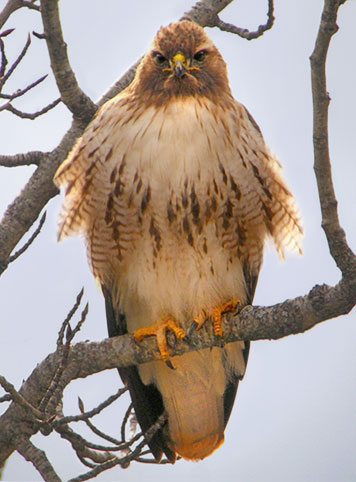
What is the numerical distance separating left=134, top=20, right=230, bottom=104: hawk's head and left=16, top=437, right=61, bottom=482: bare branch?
196 centimetres

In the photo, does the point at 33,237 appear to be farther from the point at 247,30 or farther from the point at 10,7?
the point at 247,30

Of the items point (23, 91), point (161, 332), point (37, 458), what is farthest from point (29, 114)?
point (37, 458)

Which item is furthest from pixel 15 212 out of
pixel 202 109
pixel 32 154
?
pixel 202 109

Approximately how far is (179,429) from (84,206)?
1.55 m

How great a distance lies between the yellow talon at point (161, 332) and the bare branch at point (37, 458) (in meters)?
0.78

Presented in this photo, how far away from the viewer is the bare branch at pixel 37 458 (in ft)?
11.3

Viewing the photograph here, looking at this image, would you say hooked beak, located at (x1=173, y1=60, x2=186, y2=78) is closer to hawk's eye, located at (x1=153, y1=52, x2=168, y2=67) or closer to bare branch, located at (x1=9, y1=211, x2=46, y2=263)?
hawk's eye, located at (x1=153, y1=52, x2=168, y2=67)

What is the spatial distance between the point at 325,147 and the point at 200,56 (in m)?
1.69

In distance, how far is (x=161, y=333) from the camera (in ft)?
13.4

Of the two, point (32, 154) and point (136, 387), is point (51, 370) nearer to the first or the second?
point (136, 387)

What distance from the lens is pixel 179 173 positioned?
401cm

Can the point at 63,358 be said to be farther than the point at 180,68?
No

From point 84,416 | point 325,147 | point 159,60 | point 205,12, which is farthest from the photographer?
point 205,12

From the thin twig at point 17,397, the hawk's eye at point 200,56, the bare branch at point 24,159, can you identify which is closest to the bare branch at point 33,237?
the bare branch at point 24,159
